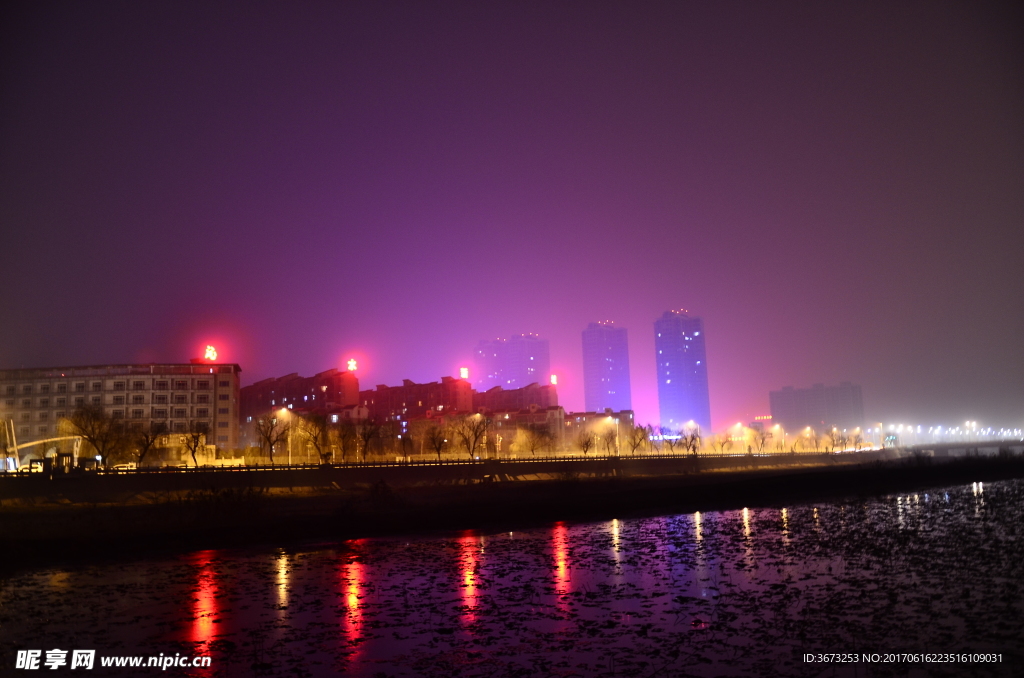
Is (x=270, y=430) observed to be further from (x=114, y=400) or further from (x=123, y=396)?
(x=114, y=400)

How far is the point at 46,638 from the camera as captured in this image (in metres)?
18.1

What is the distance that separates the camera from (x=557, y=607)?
797 inches

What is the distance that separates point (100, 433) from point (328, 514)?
194ft

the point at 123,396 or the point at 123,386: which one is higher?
the point at 123,386

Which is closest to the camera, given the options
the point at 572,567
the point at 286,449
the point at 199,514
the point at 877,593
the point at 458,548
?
the point at 877,593

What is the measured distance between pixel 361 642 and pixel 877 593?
14.0 meters

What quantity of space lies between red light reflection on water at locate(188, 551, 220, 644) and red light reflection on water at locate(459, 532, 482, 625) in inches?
260

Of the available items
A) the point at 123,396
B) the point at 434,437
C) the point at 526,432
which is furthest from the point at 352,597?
the point at 123,396

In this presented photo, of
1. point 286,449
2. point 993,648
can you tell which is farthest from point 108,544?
point 286,449

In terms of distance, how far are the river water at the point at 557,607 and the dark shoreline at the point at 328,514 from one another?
12.1 ft

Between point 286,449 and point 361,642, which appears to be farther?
point 286,449

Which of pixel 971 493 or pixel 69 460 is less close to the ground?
pixel 69 460

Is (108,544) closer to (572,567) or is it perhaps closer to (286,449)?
(572,567)

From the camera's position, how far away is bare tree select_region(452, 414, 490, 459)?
122 meters
